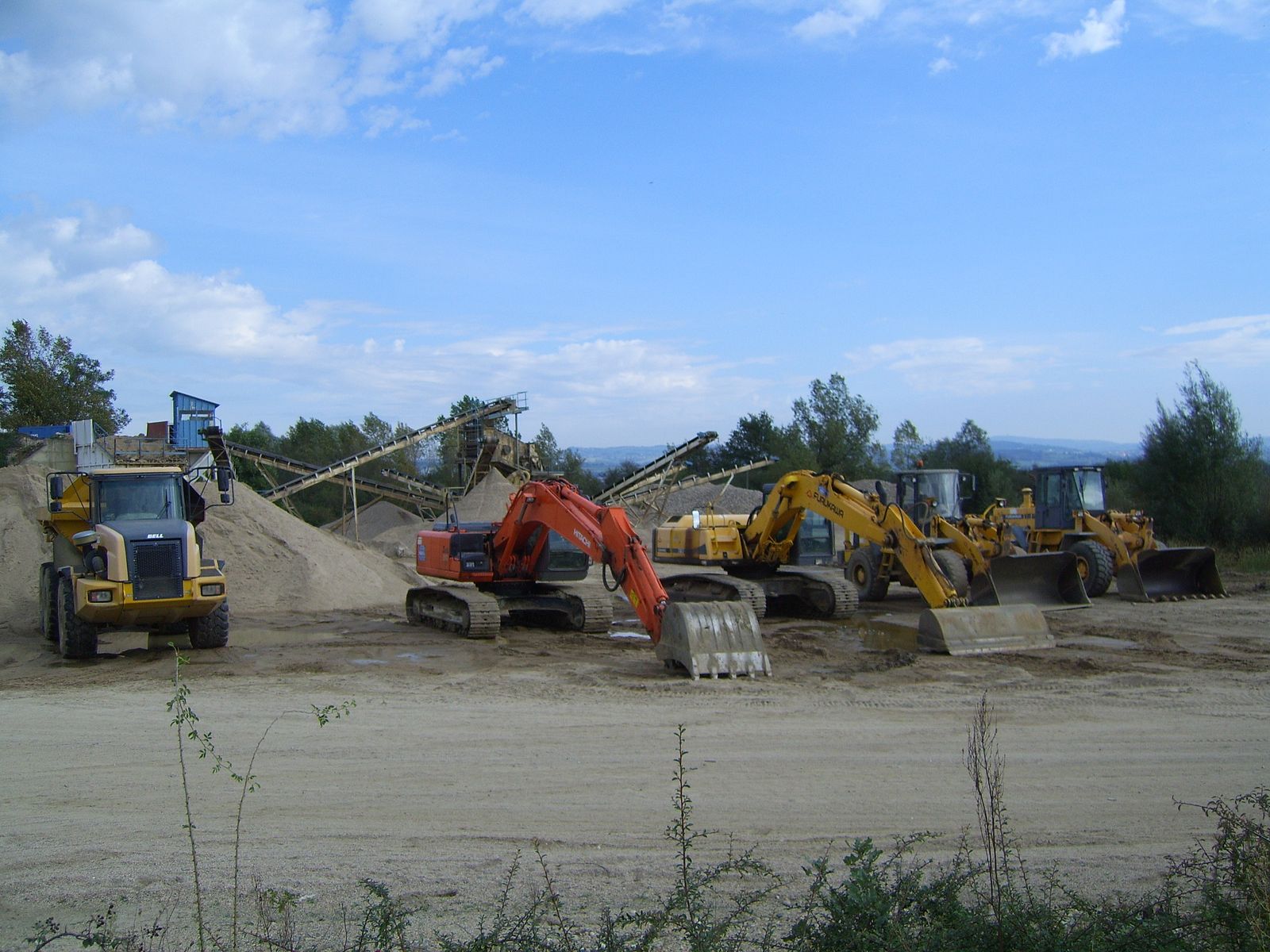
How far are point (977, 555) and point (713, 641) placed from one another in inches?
317

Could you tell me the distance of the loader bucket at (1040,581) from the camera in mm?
16578

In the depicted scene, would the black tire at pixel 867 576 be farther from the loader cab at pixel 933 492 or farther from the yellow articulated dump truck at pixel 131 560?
the yellow articulated dump truck at pixel 131 560

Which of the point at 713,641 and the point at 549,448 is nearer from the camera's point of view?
the point at 713,641

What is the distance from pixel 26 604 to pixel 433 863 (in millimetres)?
15544

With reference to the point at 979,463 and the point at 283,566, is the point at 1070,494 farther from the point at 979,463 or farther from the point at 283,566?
the point at 979,463

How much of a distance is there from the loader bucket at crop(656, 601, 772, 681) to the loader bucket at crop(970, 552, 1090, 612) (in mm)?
6296

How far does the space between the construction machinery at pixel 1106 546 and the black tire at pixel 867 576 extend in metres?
3.44

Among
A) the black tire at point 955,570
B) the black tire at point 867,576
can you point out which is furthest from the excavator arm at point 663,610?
the black tire at point 867,576

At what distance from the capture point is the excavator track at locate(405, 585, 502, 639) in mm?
14289

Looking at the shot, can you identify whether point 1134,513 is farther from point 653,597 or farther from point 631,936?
point 631,936

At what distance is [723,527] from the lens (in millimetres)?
18016

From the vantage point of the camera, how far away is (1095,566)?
1892cm

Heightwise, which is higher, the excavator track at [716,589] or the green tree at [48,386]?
the green tree at [48,386]

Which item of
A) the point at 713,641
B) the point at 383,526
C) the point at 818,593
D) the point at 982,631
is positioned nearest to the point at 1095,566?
the point at 818,593
